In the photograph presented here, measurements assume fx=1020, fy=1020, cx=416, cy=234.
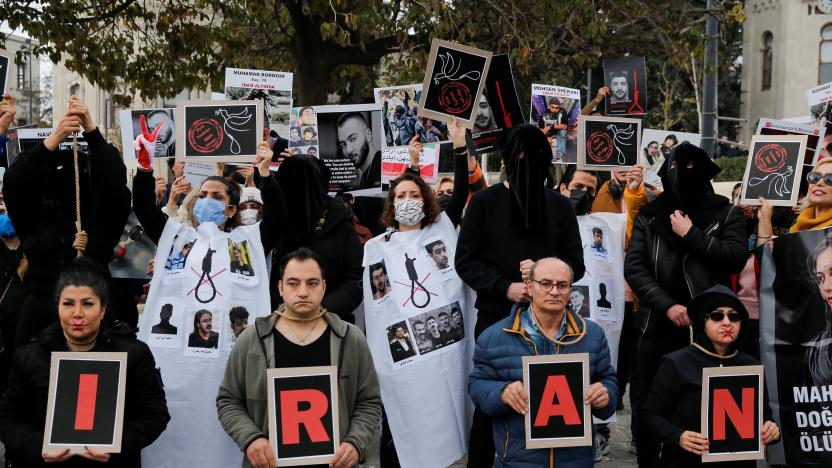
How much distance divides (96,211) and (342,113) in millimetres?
2294

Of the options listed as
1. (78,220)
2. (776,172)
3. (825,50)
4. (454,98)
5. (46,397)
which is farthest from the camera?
(825,50)

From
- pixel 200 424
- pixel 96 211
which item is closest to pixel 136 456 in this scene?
pixel 200 424

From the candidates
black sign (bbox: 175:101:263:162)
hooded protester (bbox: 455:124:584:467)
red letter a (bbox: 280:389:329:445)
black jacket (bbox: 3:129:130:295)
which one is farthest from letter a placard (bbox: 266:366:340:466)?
black sign (bbox: 175:101:263:162)

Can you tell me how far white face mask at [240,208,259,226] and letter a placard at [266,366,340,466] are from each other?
6.75 feet

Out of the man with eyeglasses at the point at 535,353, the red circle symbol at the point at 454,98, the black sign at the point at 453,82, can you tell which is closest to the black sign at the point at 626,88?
the black sign at the point at 453,82

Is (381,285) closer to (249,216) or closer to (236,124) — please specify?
(249,216)

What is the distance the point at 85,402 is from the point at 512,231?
96.4 inches

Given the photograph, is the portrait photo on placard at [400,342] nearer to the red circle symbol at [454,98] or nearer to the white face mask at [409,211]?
the white face mask at [409,211]

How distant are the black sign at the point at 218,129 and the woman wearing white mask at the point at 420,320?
0.96 m

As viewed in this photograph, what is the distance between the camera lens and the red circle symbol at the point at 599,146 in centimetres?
736

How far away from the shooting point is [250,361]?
4.88m

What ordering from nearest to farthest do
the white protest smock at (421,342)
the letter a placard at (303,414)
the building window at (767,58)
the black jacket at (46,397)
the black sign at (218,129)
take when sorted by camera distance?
the letter a placard at (303,414)
the black jacket at (46,397)
the white protest smock at (421,342)
the black sign at (218,129)
the building window at (767,58)

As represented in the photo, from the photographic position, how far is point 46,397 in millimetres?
4805

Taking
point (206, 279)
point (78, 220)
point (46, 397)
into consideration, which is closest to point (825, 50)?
point (206, 279)
